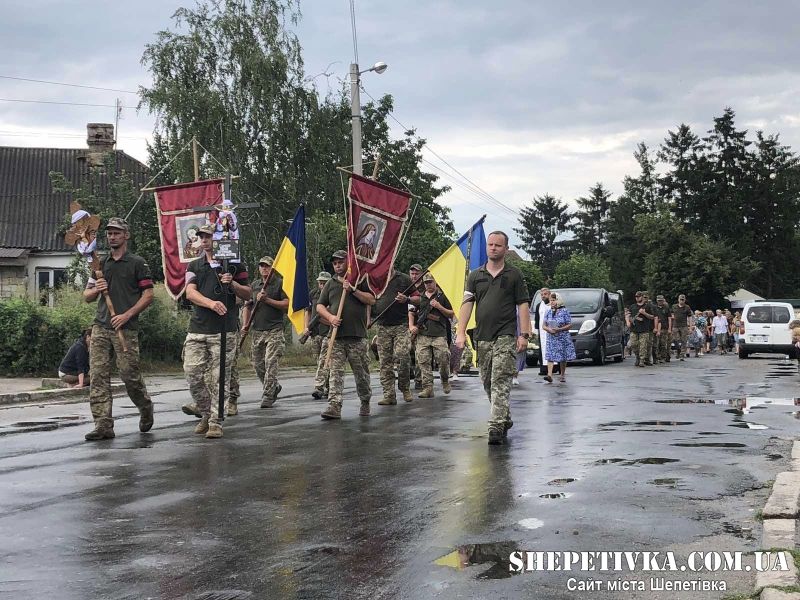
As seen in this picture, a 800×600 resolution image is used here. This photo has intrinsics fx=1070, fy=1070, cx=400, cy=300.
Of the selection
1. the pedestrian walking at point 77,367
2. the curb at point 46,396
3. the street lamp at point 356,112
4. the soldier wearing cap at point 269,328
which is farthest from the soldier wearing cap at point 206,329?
the street lamp at point 356,112

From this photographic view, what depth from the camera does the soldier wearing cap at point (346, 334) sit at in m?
12.8

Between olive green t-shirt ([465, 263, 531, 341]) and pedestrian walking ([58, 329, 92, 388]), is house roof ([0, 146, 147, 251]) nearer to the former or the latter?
pedestrian walking ([58, 329, 92, 388])

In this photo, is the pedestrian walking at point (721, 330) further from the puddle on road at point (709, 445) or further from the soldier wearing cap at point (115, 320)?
the soldier wearing cap at point (115, 320)

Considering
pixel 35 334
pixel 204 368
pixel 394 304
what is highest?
pixel 394 304

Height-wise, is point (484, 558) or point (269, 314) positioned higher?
point (269, 314)

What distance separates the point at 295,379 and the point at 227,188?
931 centimetres

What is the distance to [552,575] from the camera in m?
5.19

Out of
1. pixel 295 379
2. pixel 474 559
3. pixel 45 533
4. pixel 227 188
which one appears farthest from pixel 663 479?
pixel 295 379

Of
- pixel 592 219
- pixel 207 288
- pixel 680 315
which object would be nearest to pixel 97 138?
pixel 680 315

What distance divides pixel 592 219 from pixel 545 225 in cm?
666

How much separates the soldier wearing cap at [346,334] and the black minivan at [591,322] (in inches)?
559

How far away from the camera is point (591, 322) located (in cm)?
2731

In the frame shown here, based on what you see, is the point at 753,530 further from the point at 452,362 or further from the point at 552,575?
the point at 452,362

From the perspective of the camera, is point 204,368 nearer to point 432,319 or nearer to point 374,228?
point 374,228
